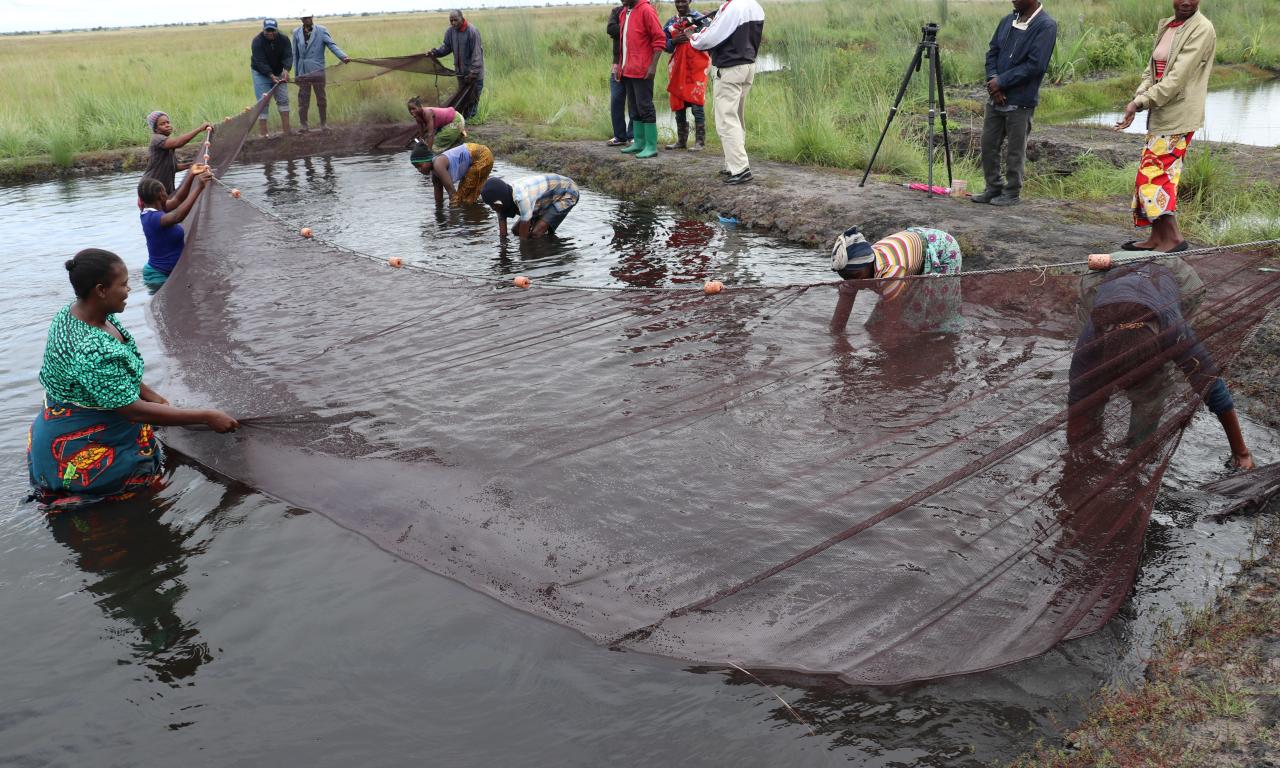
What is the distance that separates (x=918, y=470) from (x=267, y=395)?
285 cm

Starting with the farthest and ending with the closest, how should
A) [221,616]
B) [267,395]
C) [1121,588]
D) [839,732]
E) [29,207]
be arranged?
[29,207] < [267,395] < [221,616] < [1121,588] < [839,732]

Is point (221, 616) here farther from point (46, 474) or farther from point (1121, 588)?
point (1121, 588)

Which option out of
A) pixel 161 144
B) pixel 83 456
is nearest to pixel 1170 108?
pixel 83 456

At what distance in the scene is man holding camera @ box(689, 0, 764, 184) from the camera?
330 inches

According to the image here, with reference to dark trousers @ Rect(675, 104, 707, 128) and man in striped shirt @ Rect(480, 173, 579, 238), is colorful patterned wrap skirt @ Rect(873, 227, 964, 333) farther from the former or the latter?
dark trousers @ Rect(675, 104, 707, 128)

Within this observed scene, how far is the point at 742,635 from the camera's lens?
2.72m

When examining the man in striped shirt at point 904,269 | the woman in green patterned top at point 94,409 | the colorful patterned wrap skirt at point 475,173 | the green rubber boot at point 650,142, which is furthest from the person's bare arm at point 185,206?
the green rubber boot at point 650,142

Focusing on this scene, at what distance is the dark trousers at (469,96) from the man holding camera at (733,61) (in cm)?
427

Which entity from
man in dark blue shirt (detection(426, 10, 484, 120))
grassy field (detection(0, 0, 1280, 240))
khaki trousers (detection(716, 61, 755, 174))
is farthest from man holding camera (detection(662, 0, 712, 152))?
man in dark blue shirt (detection(426, 10, 484, 120))

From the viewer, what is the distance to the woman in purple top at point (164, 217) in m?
6.02

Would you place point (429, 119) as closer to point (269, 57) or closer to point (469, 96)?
point (469, 96)

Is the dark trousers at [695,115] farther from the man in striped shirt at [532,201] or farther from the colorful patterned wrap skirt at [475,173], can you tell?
the man in striped shirt at [532,201]

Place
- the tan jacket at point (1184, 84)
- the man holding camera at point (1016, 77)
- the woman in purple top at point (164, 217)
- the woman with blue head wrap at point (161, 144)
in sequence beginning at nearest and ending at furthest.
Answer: the tan jacket at point (1184, 84), the woman in purple top at point (164, 217), the man holding camera at point (1016, 77), the woman with blue head wrap at point (161, 144)

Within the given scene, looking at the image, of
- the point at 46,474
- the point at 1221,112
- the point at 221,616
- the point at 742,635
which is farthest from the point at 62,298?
the point at 1221,112
